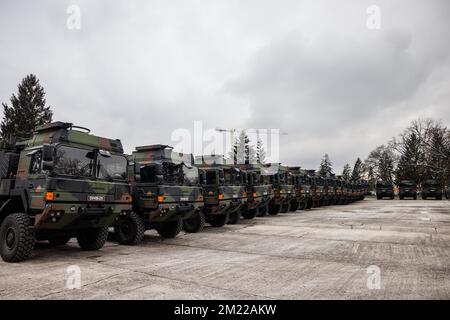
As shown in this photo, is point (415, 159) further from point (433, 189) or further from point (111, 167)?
point (111, 167)

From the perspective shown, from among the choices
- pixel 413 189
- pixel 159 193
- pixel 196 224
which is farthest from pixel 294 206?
pixel 413 189

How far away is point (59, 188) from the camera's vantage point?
6.35m

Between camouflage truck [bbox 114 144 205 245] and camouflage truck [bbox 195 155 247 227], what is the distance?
60.4 inches

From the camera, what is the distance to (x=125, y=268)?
5867mm

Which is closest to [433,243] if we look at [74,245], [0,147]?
[74,245]

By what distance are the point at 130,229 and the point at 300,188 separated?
48.6ft

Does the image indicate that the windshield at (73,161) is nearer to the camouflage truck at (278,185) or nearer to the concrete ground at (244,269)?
the concrete ground at (244,269)

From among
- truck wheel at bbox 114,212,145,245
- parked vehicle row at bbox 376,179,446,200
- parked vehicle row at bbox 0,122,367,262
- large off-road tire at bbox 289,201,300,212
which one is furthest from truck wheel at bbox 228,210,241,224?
parked vehicle row at bbox 376,179,446,200

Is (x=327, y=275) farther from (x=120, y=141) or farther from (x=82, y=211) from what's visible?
(x=120, y=141)

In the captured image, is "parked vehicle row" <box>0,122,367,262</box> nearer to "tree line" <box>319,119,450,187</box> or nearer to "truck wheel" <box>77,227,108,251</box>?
"truck wheel" <box>77,227,108,251</box>

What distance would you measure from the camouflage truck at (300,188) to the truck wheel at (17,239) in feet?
55.7

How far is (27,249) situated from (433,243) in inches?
374

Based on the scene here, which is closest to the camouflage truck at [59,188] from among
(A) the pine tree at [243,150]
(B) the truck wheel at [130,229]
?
(B) the truck wheel at [130,229]
